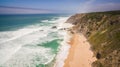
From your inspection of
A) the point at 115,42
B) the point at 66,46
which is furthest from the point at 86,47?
the point at 115,42

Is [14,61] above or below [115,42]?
below

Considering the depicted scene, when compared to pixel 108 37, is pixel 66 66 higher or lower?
lower

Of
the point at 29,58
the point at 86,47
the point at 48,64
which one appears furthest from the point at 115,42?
the point at 29,58

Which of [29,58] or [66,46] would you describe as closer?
[29,58]

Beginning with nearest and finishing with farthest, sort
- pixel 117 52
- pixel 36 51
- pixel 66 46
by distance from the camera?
pixel 117 52
pixel 36 51
pixel 66 46

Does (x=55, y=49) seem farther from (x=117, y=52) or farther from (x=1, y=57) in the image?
(x=117, y=52)

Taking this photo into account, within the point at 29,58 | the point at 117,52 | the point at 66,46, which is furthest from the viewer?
the point at 66,46

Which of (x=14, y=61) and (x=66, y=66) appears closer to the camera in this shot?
(x=66, y=66)

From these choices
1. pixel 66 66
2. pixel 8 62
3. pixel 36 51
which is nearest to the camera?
pixel 66 66

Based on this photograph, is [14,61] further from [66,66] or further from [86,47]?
[86,47]
